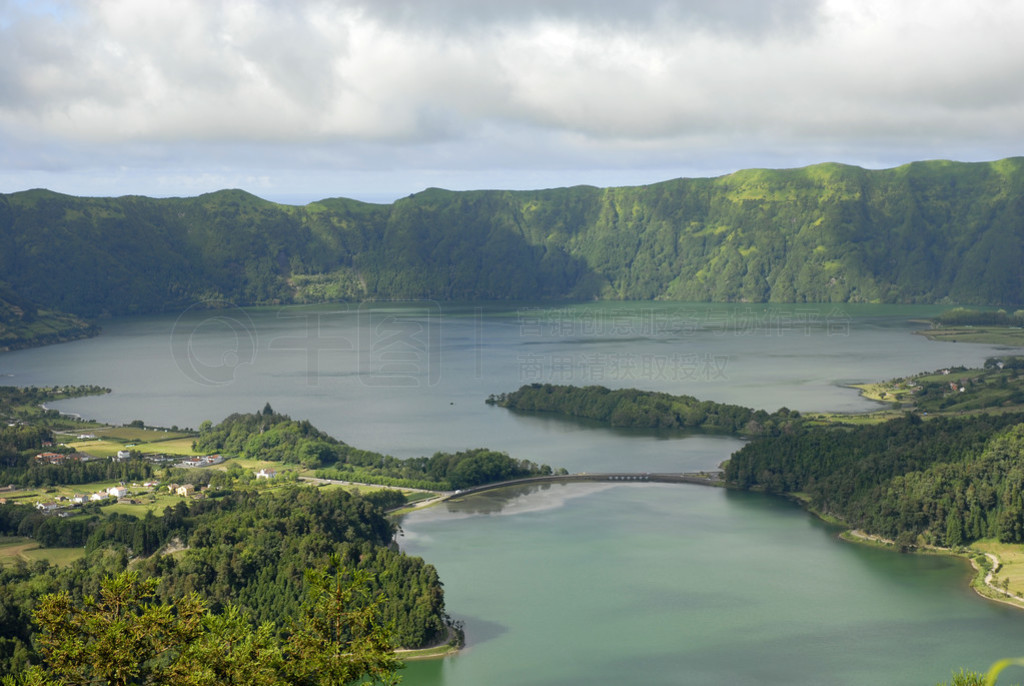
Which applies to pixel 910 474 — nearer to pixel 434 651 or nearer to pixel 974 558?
pixel 974 558

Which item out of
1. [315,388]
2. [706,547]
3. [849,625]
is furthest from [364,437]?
[849,625]

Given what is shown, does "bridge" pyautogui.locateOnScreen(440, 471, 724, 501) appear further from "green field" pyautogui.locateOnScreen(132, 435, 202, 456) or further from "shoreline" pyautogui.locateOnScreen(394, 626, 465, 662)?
"shoreline" pyautogui.locateOnScreen(394, 626, 465, 662)

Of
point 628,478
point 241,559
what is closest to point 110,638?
point 241,559

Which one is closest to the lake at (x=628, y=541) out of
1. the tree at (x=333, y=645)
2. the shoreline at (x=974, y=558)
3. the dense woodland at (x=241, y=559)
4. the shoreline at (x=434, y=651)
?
the shoreline at (x=434, y=651)

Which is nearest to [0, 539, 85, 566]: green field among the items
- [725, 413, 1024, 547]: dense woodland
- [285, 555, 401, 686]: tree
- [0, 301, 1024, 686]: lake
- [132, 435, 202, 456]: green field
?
[0, 301, 1024, 686]: lake

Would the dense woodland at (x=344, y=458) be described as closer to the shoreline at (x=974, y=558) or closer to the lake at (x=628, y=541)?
the lake at (x=628, y=541)
